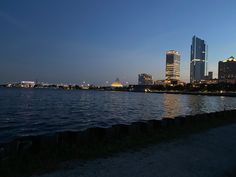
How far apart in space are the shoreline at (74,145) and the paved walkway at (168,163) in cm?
77

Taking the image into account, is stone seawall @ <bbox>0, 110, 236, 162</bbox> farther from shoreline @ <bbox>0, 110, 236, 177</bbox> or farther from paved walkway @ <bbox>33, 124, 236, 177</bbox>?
paved walkway @ <bbox>33, 124, 236, 177</bbox>

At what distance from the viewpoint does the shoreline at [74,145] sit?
33.2 feet

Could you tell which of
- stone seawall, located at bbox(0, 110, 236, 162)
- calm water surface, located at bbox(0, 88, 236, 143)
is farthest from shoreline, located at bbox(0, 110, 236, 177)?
calm water surface, located at bbox(0, 88, 236, 143)

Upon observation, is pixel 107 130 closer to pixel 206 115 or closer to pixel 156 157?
pixel 156 157

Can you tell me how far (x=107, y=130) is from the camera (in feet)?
50.0

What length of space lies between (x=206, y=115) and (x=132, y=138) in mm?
14142

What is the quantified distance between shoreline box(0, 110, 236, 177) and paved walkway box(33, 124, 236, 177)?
0.77 m

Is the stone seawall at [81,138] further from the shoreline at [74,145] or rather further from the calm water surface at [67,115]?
the calm water surface at [67,115]

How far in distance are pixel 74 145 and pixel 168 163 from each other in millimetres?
4044

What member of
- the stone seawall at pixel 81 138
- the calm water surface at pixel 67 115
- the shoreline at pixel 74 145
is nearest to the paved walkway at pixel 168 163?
the shoreline at pixel 74 145

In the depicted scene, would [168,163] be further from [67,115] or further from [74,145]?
[67,115]

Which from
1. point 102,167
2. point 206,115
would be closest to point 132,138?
point 102,167

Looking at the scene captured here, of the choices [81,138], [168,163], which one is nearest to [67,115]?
[81,138]

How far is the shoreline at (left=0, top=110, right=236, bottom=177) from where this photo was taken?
10.1 m
